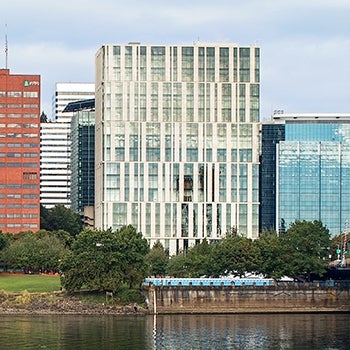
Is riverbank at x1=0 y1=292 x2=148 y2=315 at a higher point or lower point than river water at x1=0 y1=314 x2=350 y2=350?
higher

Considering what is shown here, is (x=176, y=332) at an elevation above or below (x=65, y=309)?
below

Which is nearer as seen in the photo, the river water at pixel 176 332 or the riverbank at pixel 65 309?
the river water at pixel 176 332

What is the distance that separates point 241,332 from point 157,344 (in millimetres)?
19839

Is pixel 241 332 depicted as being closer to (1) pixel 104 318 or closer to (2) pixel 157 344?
(2) pixel 157 344

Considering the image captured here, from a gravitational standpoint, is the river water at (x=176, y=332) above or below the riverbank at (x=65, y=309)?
below

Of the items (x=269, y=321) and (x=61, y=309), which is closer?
(x=269, y=321)

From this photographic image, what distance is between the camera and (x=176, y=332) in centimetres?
16250

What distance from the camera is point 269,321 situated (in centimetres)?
18400

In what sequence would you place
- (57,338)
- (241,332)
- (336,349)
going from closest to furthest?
(336,349) < (57,338) < (241,332)

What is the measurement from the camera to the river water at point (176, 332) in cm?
14488

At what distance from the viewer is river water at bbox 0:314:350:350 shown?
475 feet

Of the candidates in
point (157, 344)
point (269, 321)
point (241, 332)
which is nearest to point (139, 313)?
point (269, 321)

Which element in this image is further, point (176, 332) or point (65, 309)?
point (65, 309)

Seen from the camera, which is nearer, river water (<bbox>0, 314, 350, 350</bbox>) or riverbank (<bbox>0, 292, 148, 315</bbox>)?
river water (<bbox>0, 314, 350, 350</bbox>)
